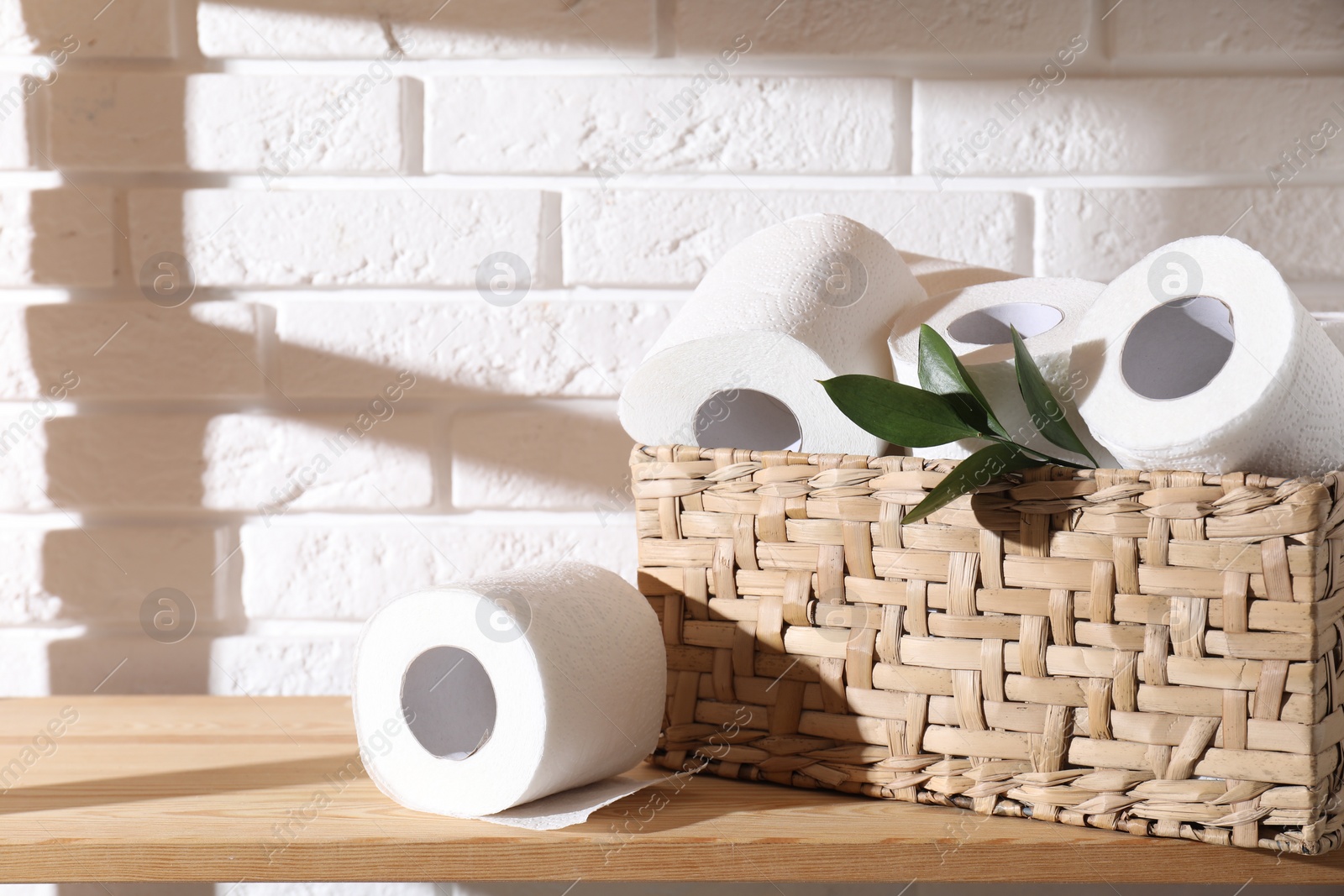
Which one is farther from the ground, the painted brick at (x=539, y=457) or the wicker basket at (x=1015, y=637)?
the painted brick at (x=539, y=457)

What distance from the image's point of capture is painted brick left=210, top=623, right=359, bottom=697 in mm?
818

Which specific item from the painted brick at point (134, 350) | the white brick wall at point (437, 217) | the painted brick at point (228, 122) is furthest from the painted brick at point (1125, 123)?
the painted brick at point (134, 350)

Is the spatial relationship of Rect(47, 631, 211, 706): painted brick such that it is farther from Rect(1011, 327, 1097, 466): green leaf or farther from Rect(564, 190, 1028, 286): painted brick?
Rect(1011, 327, 1097, 466): green leaf

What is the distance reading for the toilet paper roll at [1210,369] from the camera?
41cm

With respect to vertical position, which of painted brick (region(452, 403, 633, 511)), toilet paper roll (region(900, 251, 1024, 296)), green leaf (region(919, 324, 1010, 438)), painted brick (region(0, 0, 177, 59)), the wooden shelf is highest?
painted brick (region(0, 0, 177, 59))

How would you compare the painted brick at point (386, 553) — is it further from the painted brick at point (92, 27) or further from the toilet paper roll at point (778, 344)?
the painted brick at point (92, 27)

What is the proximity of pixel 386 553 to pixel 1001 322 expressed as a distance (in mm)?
503

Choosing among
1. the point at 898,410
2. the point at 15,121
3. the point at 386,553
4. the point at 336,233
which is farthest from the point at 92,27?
the point at 898,410

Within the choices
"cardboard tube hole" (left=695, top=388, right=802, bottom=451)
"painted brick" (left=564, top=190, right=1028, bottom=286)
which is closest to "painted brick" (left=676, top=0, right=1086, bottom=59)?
"painted brick" (left=564, top=190, right=1028, bottom=286)

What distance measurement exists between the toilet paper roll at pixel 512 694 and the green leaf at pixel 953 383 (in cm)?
19

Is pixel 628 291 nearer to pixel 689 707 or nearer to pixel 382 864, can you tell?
pixel 689 707

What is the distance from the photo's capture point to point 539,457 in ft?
2.62

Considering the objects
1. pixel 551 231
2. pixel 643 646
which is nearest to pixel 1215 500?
pixel 643 646

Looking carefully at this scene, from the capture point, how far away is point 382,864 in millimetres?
469
